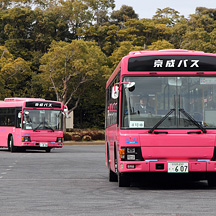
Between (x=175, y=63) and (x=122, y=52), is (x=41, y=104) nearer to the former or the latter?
(x=175, y=63)

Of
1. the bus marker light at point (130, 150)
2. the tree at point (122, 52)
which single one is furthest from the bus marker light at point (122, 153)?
the tree at point (122, 52)

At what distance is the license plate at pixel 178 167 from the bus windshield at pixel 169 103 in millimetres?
790

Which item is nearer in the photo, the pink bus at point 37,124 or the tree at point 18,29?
the pink bus at point 37,124

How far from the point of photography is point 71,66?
61.9m

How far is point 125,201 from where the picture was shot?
36.0 ft

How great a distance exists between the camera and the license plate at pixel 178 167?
12.6m

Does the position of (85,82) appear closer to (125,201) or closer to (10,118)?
(10,118)

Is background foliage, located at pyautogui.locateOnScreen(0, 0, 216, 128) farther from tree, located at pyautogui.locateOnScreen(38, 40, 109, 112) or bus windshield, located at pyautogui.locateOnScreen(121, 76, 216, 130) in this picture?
bus windshield, located at pyautogui.locateOnScreen(121, 76, 216, 130)

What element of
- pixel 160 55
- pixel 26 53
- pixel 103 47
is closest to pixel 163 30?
pixel 103 47

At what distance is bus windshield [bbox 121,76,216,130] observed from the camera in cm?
1291

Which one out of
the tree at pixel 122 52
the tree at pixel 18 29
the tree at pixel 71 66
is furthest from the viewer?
the tree at pixel 18 29

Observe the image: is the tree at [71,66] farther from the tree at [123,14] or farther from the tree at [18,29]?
the tree at [123,14]

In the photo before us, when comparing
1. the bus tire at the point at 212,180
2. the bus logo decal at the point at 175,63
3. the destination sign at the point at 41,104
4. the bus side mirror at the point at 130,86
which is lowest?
the bus tire at the point at 212,180

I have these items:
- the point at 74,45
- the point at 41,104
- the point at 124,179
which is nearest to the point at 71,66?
the point at 74,45
